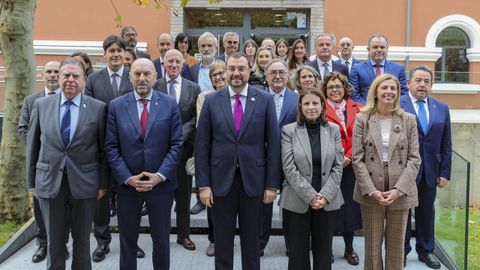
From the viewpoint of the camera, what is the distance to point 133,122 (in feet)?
14.9

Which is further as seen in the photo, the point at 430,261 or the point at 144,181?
the point at 430,261

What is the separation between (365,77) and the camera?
6242 mm

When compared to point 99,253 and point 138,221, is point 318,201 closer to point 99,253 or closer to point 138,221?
point 138,221

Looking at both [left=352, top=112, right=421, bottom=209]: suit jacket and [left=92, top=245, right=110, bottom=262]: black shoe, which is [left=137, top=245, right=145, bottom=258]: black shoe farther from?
[left=352, top=112, right=421, bottom=209]: suit jacket

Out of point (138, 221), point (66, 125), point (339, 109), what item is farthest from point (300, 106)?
point (66, 125)

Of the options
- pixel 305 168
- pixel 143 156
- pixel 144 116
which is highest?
pixel 144 116

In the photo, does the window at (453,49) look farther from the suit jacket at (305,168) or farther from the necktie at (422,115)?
the suit jacket at (305,168)

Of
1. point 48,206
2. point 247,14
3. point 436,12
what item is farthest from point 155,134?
point 436,12

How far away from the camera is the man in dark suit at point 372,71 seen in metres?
6.19

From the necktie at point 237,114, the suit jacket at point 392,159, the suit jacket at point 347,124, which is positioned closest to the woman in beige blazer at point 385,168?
the suit jacket at point 392,159

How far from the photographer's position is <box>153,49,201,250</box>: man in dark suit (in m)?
5.52

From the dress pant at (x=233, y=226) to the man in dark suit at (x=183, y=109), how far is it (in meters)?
1.09

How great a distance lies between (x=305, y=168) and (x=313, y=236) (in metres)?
0.63

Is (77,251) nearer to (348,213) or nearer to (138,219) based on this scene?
(138,219)
